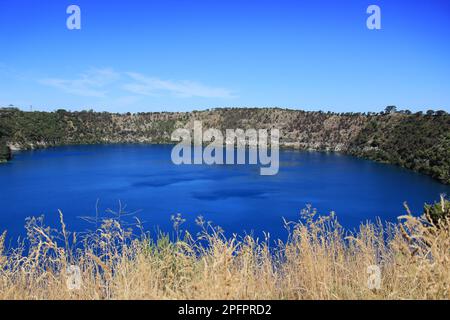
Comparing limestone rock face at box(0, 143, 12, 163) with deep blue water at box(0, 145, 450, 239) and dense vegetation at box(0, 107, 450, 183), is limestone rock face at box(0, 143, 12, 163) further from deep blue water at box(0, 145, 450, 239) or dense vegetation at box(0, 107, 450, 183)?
deep blue water at box(0, 145, 450, 239)

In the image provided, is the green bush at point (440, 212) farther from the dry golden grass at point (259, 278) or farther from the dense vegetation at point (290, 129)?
the dense vegetation at point (290, 129)

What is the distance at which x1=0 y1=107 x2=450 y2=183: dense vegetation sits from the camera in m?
63.7

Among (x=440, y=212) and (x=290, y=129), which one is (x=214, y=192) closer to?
(x=440, y=212)

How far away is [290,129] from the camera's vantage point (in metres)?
109

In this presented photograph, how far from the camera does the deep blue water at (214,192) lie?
107ft

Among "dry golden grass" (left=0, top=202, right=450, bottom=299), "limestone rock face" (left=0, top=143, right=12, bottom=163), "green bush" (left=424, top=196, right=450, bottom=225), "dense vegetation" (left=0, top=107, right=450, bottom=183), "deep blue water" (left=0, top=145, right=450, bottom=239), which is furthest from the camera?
"limestone rock face" (left=0, top=143, right=12, bottom=163)

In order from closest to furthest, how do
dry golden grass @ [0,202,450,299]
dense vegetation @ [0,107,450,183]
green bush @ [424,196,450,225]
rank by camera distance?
dry golden grass @ [0,202,450,299], green bush @ [424,196,450,225], dense vegetation @ [0,107,450,183]

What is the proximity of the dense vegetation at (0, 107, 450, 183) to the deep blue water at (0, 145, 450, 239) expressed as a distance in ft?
16.0

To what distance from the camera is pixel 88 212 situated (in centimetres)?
3328

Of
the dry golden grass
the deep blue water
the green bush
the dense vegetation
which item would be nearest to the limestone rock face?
the dense vegetation

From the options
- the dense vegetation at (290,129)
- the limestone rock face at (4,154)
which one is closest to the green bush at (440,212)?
the dense vegetation at (290,129)

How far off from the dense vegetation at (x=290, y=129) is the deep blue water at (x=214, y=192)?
4.89 m

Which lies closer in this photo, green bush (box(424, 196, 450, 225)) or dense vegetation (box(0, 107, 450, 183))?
green bush (box(424, 196, 450, 225))
